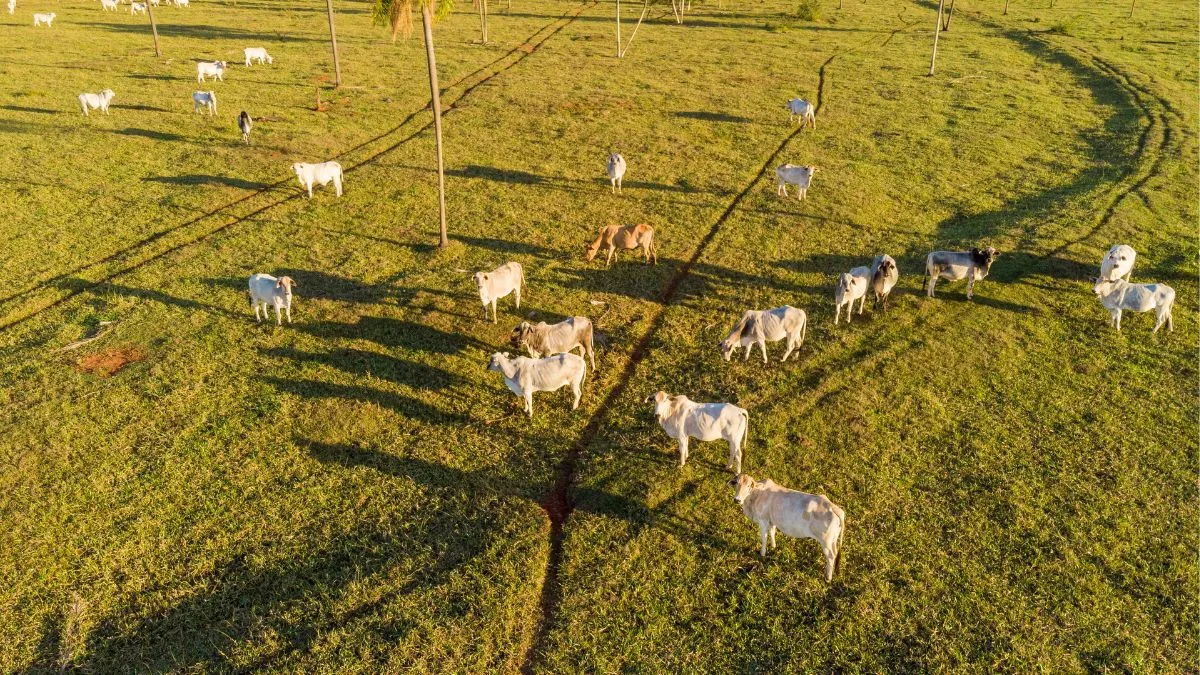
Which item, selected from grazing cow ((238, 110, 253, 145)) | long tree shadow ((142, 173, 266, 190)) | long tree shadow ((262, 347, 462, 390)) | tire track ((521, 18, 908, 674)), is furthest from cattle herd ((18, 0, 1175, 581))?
grazing cow ((238, 110, 253, 145))

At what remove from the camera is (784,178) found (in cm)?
2308

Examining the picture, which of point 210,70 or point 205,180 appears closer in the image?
point 205,180

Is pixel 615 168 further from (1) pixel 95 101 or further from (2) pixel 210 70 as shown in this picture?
(2) pixel 210 70

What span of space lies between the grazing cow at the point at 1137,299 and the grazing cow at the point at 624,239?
10.8m

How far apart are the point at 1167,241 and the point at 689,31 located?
1605 inches

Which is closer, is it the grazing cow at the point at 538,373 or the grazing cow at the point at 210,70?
the grazing cow at the point at 538,373

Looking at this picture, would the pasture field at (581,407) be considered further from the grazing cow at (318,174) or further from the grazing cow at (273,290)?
the grazing cow at (273,290)

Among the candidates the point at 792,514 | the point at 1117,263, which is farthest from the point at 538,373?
the point at 1117,263

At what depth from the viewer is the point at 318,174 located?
23.2 metres

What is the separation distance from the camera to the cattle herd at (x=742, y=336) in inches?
405

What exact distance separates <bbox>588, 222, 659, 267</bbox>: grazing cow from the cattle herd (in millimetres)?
27

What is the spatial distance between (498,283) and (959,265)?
37.8 feet

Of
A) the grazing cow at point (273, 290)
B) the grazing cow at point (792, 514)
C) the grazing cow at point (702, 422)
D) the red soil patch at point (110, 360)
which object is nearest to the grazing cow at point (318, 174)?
the grazing cow at point (273, 290)

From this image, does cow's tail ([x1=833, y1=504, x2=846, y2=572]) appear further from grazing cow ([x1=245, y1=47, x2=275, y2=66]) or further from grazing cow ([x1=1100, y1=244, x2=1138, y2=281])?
grazing cow ([x1=245, y1=47, x2=275, y2=66])
